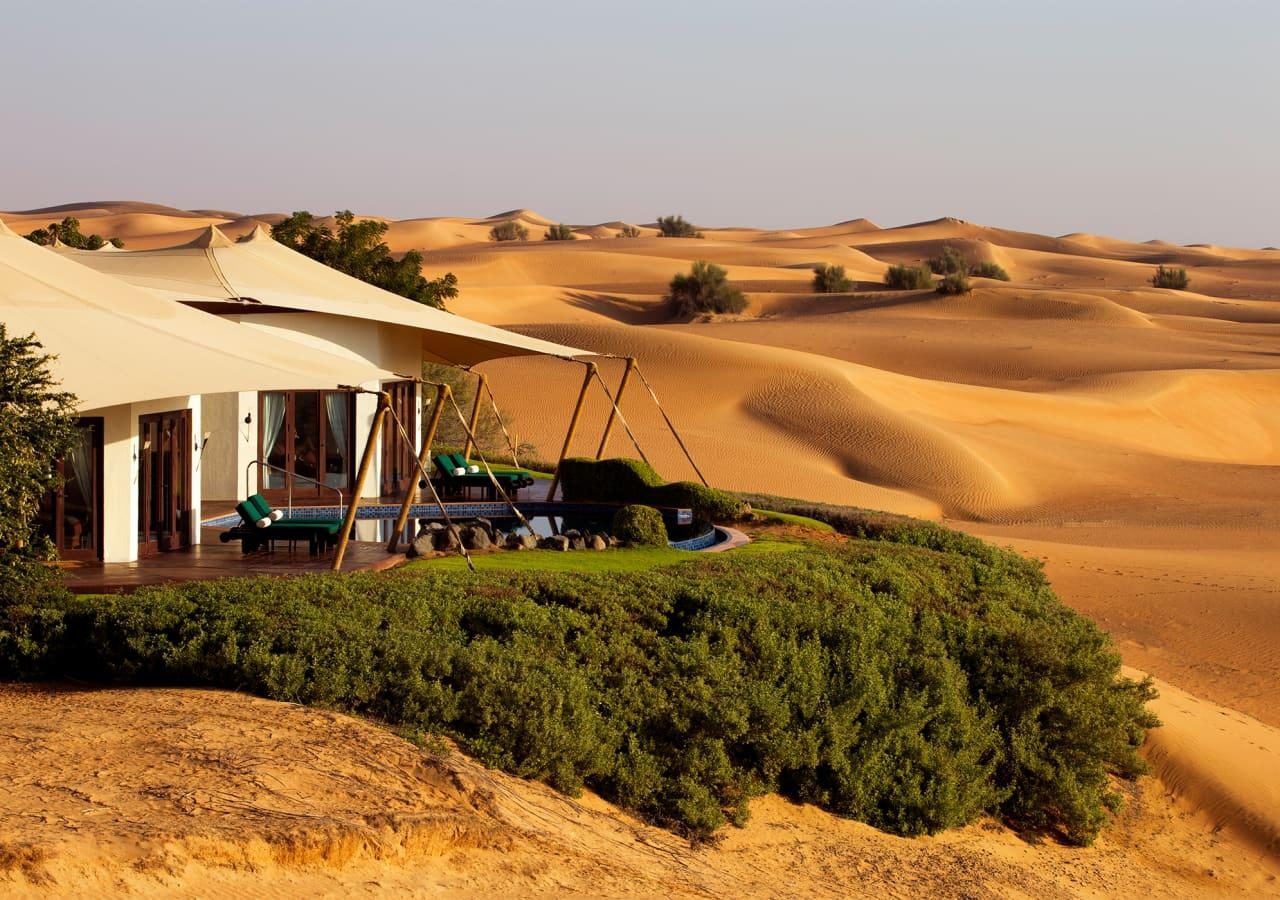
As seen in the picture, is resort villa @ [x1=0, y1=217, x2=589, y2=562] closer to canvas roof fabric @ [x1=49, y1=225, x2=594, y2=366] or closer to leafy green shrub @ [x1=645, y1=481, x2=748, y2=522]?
canvas roof fabric @ [x1=49, y1=225, x2=594, y2=366]

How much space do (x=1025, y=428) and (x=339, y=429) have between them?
94.6 ft

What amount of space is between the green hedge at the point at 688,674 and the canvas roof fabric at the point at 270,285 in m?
10.1

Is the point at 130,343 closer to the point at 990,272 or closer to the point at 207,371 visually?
the point at 207,371

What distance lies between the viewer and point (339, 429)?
24.9 metres

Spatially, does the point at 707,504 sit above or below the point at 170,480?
below

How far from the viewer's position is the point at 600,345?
55000 millimetres

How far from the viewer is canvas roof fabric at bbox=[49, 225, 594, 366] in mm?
23812

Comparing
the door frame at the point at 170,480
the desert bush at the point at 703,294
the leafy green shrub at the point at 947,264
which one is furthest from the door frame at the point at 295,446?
the leafy green shrub at the point at 947,264

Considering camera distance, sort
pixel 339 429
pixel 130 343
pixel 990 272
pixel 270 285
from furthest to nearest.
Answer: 1. pixel 990 272
2. pixel 339 429
3. pixel 270 285
4. pixel 130 343

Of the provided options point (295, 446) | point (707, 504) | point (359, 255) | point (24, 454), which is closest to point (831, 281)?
point (359, 255)

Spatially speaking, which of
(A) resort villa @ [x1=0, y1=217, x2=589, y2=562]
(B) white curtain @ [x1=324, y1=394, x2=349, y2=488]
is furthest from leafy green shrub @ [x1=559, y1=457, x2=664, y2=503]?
(B) white curtain @ [x1=324, y1=394, x2=349, y2=488]

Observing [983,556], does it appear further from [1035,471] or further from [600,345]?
[600,345]

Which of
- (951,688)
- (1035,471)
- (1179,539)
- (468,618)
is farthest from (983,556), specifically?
(1035,471)

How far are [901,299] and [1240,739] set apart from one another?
64.3 meters
